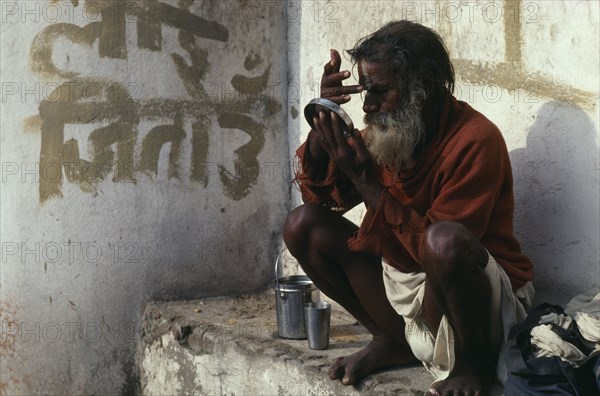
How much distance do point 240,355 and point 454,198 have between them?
4.81 feet

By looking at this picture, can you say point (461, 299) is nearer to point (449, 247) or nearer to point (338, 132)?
point (449, 247)

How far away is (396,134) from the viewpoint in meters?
2.95

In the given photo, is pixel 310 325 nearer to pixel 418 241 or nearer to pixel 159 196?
pixel 418 241

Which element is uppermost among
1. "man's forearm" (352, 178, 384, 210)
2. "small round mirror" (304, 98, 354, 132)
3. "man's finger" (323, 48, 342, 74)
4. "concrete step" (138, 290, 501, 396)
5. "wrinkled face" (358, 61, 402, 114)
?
"man's finger" (323, 48, 342, 74)

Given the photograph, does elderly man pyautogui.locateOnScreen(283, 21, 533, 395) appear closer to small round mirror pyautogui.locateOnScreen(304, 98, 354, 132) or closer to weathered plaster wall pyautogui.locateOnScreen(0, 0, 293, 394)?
small round mirror pyautogui.locateOnScreen(304, 98, 354, 132)

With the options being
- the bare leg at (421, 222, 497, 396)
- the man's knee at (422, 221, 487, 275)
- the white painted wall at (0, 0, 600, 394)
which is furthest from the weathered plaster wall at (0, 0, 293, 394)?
the man's knee at (422, 221, 487, 275)

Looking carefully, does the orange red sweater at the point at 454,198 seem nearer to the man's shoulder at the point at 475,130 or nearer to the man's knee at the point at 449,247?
the man's shoulder at the point at 475,130

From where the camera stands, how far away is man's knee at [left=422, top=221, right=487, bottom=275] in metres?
2.61

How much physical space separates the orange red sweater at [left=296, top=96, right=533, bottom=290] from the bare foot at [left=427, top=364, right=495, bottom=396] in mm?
350

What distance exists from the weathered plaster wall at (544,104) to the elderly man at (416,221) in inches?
10.1

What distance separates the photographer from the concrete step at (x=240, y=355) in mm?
3234

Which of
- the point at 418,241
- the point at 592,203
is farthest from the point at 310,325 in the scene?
the point at 592,203

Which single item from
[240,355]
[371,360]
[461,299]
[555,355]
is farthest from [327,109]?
[240,355]

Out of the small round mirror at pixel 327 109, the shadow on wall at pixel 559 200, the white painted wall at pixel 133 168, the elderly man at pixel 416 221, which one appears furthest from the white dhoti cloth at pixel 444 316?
the white painted wall at pixel 133 168
